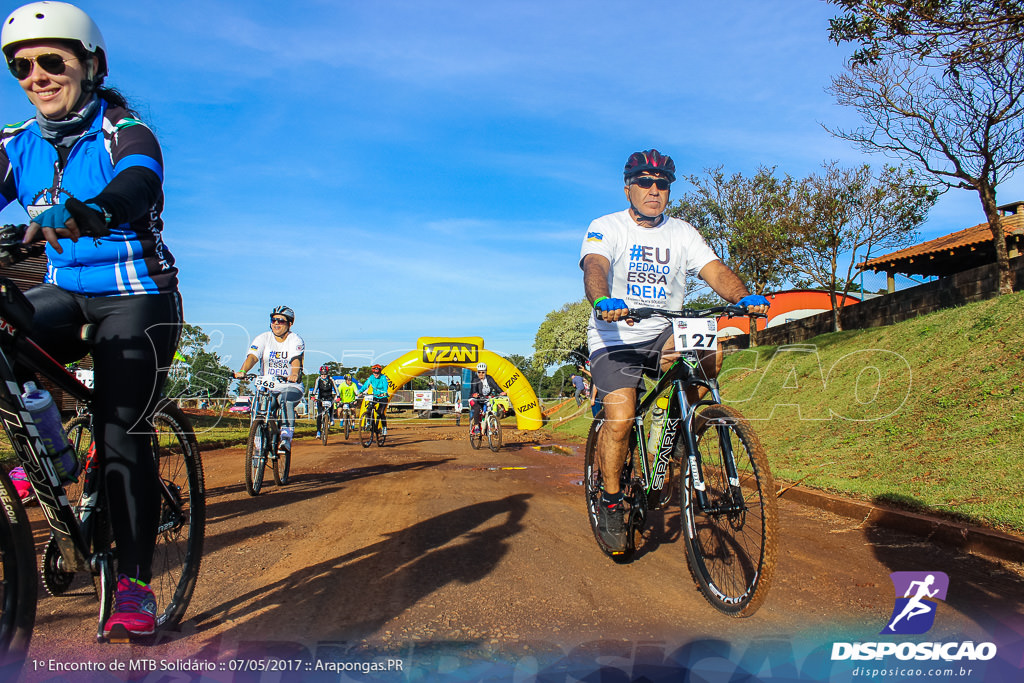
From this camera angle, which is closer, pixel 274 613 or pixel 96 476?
pixel 96 476

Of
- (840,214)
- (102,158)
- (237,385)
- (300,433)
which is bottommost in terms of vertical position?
(300,433)

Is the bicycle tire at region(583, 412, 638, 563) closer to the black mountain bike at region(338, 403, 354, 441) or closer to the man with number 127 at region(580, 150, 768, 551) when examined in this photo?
the man with number 127 at region(580, 150, 768, 551)

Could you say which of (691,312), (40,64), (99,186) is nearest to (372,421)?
(691,312)

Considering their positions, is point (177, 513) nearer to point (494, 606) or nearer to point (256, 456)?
point (494, 606)

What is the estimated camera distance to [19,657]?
201cm

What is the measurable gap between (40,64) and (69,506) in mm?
1683

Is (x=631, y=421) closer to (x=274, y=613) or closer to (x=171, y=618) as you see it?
(x=274, y=613)

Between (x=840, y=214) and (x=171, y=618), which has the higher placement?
(x=840, y=214)

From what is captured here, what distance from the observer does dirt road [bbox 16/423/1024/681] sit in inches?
98.0

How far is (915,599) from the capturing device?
3.35m

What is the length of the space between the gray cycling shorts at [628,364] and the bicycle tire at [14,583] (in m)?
3.02

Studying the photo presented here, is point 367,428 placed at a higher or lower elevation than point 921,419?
lower

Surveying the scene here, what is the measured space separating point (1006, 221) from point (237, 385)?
3018cm

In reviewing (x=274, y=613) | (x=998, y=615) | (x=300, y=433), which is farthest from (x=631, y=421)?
(x=300, y=433)
